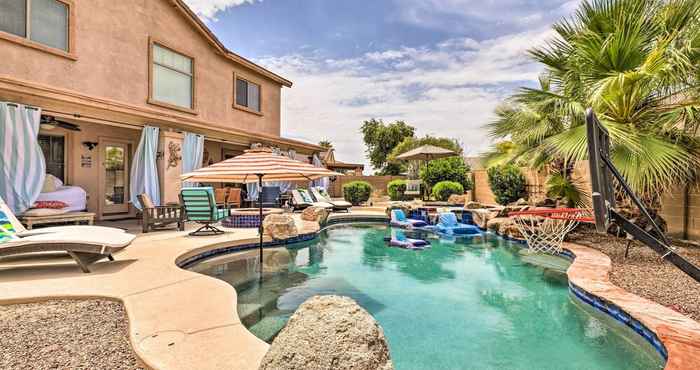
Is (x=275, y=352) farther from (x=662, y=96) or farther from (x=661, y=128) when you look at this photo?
(x=662, y=96)

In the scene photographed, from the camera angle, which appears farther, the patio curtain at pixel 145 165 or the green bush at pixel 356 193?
the green bush at pixel 356 193

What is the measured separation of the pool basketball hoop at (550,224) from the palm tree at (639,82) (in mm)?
1367

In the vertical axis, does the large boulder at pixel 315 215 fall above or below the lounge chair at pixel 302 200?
below

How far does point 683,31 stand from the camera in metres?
6.41

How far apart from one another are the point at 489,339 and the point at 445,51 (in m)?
16.7

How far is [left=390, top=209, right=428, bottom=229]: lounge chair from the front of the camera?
12820mm

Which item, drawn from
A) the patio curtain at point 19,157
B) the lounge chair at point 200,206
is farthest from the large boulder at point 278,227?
the patio curtain at point 19,157

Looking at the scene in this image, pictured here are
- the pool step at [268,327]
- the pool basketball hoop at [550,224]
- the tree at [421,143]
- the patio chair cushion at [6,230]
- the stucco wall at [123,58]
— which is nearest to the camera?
the pool step at [268,327]

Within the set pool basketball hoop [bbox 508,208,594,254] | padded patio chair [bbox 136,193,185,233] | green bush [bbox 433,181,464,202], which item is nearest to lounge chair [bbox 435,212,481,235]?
pool basketball hoop [bbox 508,208,594,254]

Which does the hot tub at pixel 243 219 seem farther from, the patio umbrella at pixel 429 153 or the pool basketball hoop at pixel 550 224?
the patio umbrella at pixel 429 153

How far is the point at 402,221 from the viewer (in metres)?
13.2

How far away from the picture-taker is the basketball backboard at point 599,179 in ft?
9.68

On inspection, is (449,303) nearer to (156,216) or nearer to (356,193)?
(156,216)

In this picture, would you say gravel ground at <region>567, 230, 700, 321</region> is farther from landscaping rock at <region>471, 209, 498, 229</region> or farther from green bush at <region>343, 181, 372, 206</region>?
green bush at <region>343, 181, 372, 206</region>
